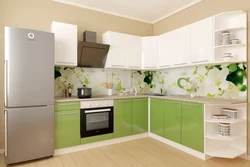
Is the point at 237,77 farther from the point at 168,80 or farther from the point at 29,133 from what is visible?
the point at 29,133

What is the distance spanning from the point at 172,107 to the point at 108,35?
1.88m

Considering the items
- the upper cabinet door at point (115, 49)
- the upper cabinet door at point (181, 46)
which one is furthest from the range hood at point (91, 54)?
the upper cabinet door at point (181, 46)

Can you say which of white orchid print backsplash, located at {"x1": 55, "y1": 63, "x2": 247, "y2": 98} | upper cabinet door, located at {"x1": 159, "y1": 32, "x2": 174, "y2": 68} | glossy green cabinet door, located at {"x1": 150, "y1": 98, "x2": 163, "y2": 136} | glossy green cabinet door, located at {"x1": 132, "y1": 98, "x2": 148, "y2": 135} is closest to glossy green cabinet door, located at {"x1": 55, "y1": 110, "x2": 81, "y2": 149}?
white orchid print backsplash, located at {"x1": 55, "y1": 63, "x2": 247, "y2": 98}

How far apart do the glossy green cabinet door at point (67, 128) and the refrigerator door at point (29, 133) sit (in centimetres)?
12

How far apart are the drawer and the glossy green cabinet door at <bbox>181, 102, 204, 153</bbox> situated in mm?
1807

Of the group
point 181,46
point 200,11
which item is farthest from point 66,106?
point 200,11

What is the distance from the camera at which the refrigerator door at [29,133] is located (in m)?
2.26

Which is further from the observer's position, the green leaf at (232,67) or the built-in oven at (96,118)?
the built-in oven at (96,118)

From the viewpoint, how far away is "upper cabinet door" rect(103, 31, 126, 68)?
3354 millimetres

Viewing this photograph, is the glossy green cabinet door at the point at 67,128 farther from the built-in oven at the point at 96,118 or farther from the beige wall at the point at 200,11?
the beige wall at the point at 200,11

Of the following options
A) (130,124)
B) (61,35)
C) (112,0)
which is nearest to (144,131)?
(130,124)

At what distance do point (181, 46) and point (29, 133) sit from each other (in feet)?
9.55

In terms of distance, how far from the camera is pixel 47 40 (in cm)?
246

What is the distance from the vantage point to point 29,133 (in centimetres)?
237
